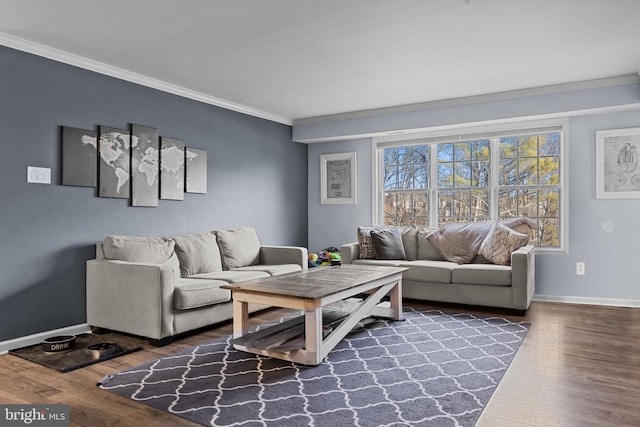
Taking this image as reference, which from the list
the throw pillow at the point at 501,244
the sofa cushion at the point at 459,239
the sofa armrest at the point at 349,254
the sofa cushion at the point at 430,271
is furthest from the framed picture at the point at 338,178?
the throw pillow at the point at 501,244

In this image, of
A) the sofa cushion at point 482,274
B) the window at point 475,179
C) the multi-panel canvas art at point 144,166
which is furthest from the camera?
the window at point 475,179

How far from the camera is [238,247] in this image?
482 cm

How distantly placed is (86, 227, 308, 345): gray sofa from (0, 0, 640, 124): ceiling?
1.58 metres

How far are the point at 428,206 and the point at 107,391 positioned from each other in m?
4.37

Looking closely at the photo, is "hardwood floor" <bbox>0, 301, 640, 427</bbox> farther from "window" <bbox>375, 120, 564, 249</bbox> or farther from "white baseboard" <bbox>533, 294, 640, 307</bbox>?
"window" <bbox>375, 120, 564, 249</bbox>

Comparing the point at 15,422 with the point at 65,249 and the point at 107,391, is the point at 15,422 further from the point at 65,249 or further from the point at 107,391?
the point at 65,249

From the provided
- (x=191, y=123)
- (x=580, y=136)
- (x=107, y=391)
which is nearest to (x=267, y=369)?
(x=107, y=391)

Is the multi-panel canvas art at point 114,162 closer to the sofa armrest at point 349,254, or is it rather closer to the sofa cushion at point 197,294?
the sofa cushion at point 197,294

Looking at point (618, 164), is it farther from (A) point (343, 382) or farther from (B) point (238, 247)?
(B) point (238, 247)

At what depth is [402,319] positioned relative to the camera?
402 cm

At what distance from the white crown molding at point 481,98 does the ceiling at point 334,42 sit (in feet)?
0.41

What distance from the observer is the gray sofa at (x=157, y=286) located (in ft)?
10.9

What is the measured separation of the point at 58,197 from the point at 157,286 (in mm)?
1167

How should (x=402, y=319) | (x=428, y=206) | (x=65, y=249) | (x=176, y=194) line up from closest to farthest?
1. (x=65, y=249)
2. (x=402, y=319)
3. (x=176, y=194)
4. (x=428, y=206)
